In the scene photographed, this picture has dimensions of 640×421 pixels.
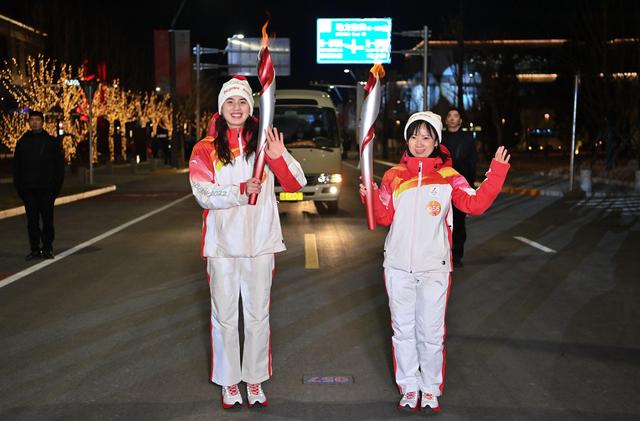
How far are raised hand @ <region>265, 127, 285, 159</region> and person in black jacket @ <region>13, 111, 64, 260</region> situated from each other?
654 centimetres

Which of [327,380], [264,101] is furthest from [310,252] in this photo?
[264,101]

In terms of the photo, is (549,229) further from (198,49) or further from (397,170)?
(198,49)

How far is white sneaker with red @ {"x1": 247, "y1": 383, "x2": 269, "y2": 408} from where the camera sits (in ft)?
15.4

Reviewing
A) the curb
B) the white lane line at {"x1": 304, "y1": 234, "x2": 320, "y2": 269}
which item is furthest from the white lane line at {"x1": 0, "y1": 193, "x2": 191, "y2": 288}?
the white lane line at {"x1": 304, "y1": 234, "x2": 320, "y2": 269}

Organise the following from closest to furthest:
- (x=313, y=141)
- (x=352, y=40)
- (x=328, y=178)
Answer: (x=313, y=141) → (x=328, y=178) → (x=352, y=40)

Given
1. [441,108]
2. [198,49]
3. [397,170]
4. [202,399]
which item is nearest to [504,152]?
[397,170]

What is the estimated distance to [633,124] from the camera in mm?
31875

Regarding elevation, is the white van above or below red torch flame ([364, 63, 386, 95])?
below

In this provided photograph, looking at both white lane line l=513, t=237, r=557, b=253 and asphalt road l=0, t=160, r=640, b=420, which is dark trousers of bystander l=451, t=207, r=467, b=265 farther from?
white lane line l=513, t=237, r=557, b=253

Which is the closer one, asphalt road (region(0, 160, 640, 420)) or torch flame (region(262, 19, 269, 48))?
torch flame (region(262, 19, 269, 48))

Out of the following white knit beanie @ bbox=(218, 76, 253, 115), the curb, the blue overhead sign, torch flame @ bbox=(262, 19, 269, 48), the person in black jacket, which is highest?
the blue overhead sign

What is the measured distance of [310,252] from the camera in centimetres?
1105

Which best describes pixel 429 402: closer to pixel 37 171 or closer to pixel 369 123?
pixel 369 123

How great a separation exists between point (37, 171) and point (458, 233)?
5.36 metres
